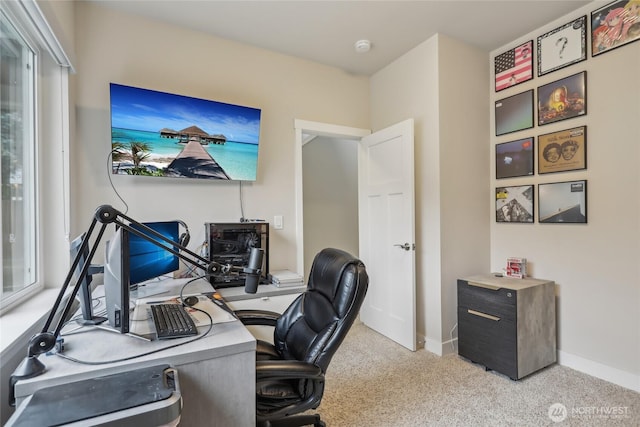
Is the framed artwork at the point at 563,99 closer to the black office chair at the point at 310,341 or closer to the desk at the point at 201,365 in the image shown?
the black office chair at the point at 310,341

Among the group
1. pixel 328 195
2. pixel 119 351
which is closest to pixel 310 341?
pixel 119 351

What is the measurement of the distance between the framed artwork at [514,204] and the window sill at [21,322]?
11.0 feet

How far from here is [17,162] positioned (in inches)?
69.2

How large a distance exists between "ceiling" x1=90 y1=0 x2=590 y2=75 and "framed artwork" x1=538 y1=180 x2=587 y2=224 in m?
1.34

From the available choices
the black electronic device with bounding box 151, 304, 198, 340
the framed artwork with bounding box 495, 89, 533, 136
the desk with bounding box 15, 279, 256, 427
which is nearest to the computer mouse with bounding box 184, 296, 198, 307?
the black electronic device with bounding box 151, 304, 198, 340

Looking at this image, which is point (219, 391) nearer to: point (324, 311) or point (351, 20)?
point (324, 311)

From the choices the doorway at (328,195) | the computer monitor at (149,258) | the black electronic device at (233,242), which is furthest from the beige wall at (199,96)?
the doorway at (328,195)

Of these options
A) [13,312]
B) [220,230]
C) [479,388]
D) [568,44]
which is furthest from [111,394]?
[568,44]

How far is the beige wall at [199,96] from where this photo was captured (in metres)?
2.28

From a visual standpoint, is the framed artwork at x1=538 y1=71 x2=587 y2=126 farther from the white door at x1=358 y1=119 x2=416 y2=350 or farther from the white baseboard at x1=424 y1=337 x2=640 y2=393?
the white baseboard at x1=424 y1=337 x2=640 y2=393

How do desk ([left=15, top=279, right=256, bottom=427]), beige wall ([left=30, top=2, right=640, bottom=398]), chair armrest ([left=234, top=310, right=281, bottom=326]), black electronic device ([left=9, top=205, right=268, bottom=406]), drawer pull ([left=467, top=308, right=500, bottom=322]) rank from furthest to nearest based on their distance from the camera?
1. drawer pull ([left=467, top=308, right=500, bottom=322])
2. beige wall ([left=30, top=2, right=640, bottom=398])
3. chair armrest ([left=234, top=310, right=281, bottom=326])
4. desk ([left=15, top=279, right=256, bottom=427])
5. black electronic device ([left=9, top=205, right=268, bottom=406])

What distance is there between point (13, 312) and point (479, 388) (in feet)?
9.10

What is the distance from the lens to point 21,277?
1784 millimetres

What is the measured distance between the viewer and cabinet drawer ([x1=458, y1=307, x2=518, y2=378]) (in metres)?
2.26
